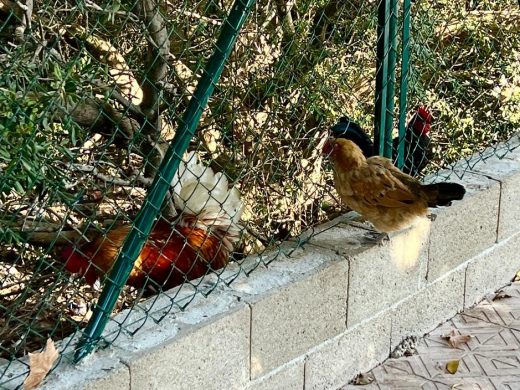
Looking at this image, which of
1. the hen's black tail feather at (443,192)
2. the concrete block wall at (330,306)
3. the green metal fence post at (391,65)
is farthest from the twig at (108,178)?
the hen's black tail feather at (443,192)

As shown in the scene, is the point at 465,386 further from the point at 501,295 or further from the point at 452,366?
the point at 501,295

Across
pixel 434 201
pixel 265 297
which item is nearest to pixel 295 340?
pixel 265 297

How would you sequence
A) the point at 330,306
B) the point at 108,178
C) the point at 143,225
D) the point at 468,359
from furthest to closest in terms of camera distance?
the point at 108,178
the point at 468,359
the point at 330,306
the point at 143,225

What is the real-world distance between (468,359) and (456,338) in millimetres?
201

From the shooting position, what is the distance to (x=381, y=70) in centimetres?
441

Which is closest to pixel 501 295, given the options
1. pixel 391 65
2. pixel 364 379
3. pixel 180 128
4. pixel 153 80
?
pixel 364 379

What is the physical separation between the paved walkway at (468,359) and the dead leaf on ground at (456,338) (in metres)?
0.02

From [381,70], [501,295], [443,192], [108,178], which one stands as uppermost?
[381,70]

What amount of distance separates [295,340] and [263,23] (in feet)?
7.91

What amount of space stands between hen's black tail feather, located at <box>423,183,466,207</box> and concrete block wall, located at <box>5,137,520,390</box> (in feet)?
0.94

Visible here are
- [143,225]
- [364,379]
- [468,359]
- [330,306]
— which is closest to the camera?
[143,225]

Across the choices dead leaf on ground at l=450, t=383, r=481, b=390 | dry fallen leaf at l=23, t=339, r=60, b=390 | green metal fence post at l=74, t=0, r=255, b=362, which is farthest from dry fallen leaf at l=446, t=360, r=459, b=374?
dry fallen leaf at l=23, t=339, r=60, b=390

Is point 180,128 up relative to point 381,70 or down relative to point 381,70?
down

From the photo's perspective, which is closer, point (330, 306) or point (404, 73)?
point (330, 306)
